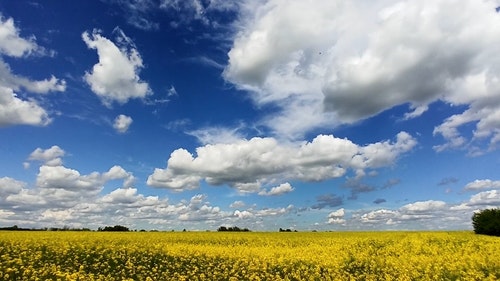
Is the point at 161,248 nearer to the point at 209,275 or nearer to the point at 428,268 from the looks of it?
the point at 209,275

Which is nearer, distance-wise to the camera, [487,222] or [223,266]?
[223,266]

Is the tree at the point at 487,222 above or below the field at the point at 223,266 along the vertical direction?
above

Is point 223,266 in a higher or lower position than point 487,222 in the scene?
lower

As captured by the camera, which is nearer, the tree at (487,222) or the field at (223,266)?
the field at (223,266)

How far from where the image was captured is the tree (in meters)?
46.0

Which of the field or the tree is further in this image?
the tree

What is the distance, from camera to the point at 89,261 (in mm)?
21188

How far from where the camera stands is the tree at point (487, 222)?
4603 cm

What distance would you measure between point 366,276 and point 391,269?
199 centimetres

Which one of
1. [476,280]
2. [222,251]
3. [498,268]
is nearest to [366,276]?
[476,280]

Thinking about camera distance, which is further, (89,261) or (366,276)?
(89,261)

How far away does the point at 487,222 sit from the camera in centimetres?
4716

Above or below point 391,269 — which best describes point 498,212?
above

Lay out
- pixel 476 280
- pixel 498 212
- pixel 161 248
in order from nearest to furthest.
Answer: pixel 476 280 < pixel 161 248 < pixel 498 212
